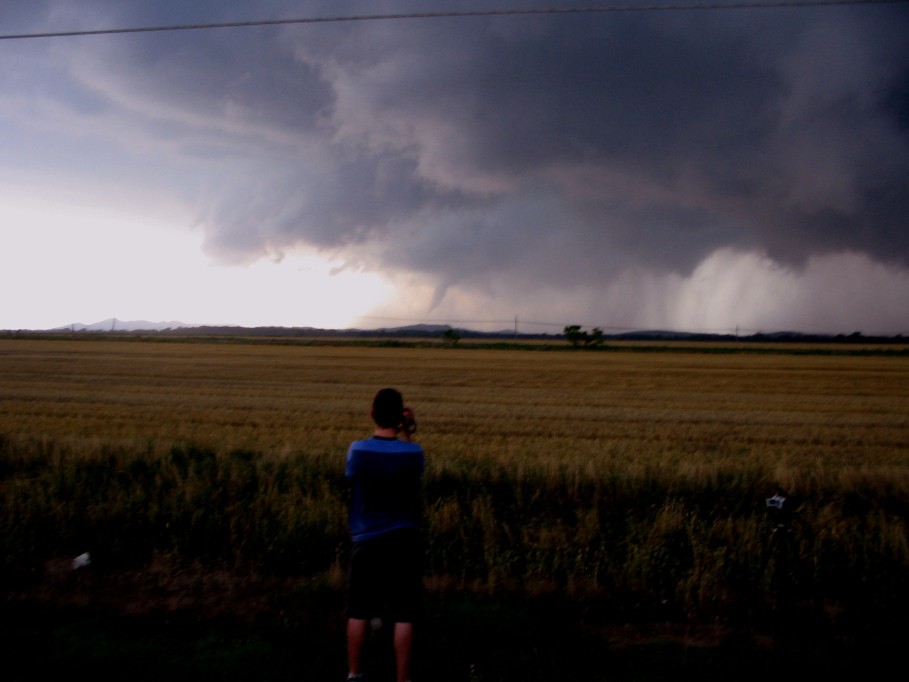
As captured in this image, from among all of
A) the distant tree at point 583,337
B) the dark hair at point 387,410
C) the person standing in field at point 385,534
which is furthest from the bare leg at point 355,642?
the distant tree at point 583,337

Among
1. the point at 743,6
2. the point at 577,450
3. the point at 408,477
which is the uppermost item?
the point at 743,6

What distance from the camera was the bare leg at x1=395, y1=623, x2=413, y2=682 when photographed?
4352 millimetres

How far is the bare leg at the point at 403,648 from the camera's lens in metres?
4.35

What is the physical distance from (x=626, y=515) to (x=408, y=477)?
17.1 ft

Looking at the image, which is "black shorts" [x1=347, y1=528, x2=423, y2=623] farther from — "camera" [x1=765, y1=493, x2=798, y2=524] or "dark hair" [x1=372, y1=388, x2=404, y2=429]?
"camera" [x1=765, y1=493, x2=798, y2=524]

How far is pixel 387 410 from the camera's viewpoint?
4.43 meters

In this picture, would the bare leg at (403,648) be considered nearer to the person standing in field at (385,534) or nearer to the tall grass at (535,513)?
the person standing in field at (385,534)

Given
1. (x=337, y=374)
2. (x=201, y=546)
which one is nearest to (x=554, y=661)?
(x=201, y=546)

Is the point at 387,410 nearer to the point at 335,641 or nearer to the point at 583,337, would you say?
the point at 335,641

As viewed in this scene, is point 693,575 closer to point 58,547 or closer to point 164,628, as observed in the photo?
point 164,628

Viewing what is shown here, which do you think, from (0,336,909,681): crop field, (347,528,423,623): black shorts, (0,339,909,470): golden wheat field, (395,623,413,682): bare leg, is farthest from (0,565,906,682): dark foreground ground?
(0,339,909,470): golden wheat field

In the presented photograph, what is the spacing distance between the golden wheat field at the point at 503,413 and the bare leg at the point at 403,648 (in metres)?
7.18

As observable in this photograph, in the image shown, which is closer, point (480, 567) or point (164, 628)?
point (164, 628)

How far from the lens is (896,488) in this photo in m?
9.99
